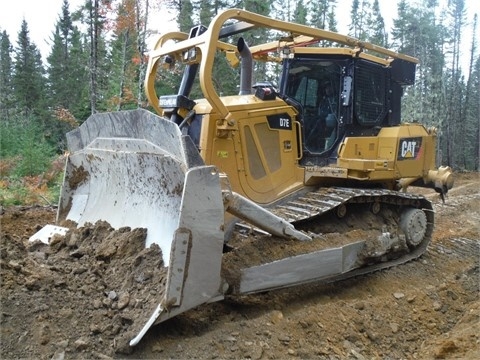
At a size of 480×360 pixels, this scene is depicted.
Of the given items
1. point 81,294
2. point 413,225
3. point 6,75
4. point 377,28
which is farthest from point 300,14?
point 81,294

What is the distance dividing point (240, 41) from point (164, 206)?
2.14 metres

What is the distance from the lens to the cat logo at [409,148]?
6324 millimetres

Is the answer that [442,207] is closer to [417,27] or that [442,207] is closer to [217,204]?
[217,204]

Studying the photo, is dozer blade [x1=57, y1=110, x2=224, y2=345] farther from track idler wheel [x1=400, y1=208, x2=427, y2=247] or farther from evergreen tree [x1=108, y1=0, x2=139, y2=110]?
evergreen tree [x1=108, y1=0, x2=139, y2=110]

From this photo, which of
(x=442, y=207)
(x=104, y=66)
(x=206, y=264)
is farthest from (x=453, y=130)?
(x=206, y=264)

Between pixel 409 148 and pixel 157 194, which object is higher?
pixel 409 148

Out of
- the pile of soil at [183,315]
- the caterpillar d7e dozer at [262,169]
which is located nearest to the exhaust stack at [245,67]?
the caterpillar d7e dozer at [262,169]

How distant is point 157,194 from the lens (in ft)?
14.3

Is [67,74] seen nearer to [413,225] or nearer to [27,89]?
[27,89]

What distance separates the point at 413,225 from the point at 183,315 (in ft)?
11.5

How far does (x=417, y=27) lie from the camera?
3509 cm

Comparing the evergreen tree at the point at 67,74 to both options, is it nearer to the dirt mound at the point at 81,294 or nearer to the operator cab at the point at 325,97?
the operator cab at the point at 325,97

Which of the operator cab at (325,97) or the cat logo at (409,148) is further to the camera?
the cat logo at (409,148)

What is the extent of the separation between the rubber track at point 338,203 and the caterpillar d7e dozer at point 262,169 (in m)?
0.02
